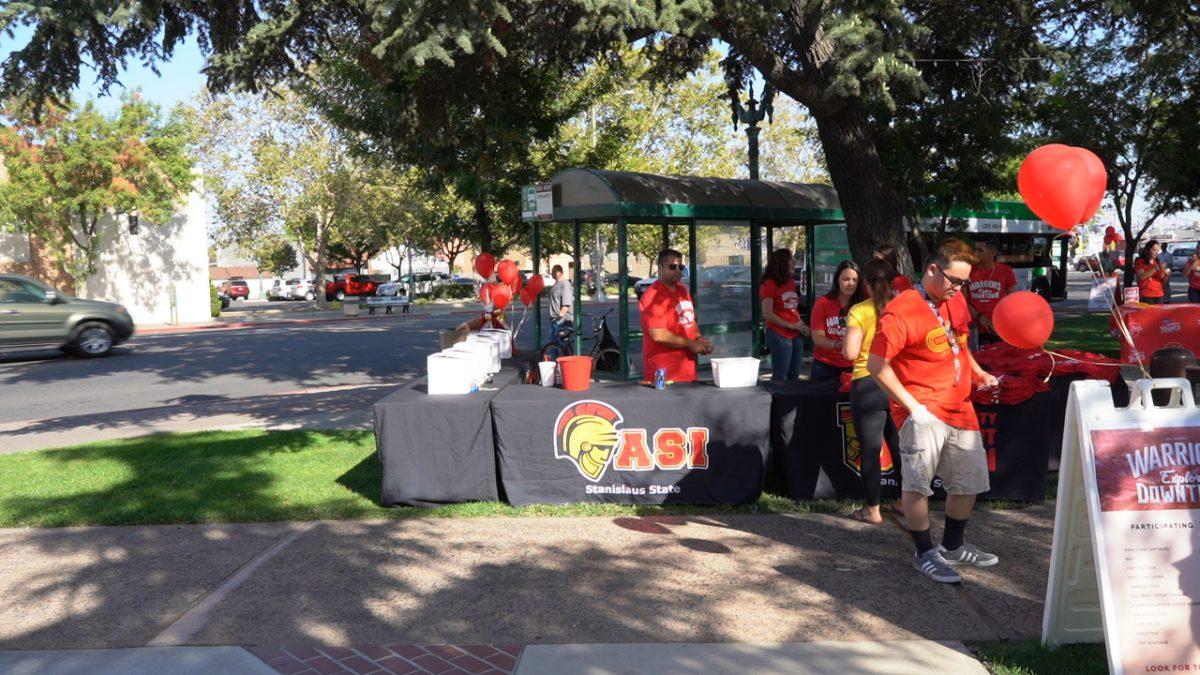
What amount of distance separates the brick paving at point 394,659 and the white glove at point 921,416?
7.34ft

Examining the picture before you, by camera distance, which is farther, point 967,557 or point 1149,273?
point 1149,273

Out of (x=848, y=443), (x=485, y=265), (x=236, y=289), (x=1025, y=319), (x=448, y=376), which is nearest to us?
(x=1025, y=319)

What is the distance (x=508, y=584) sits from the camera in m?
5.25

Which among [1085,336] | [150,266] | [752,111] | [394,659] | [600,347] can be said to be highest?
[752,111]

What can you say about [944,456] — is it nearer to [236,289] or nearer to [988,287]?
[988,287]

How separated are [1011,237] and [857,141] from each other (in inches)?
964

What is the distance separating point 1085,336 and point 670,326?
13713 millimetres

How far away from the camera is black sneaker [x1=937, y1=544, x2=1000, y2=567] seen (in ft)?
17.3

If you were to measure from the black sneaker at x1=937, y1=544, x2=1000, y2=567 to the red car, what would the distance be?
4892 centimetres

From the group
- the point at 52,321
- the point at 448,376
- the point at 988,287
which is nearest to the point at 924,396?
the point at 448,376

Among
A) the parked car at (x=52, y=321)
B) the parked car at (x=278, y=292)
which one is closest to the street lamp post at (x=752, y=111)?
the parked car at (x=52, y=321)

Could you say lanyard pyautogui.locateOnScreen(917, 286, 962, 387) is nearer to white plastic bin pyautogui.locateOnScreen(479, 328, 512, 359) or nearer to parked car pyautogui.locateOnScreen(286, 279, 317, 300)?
white plastic bin pyautogui.locateOnScreen(479, 328, 512, 359)

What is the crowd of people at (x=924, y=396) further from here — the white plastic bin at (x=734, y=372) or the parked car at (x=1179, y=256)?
the parked car at (x=1179, y=256)

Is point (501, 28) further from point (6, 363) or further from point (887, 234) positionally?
point (6, 363)
